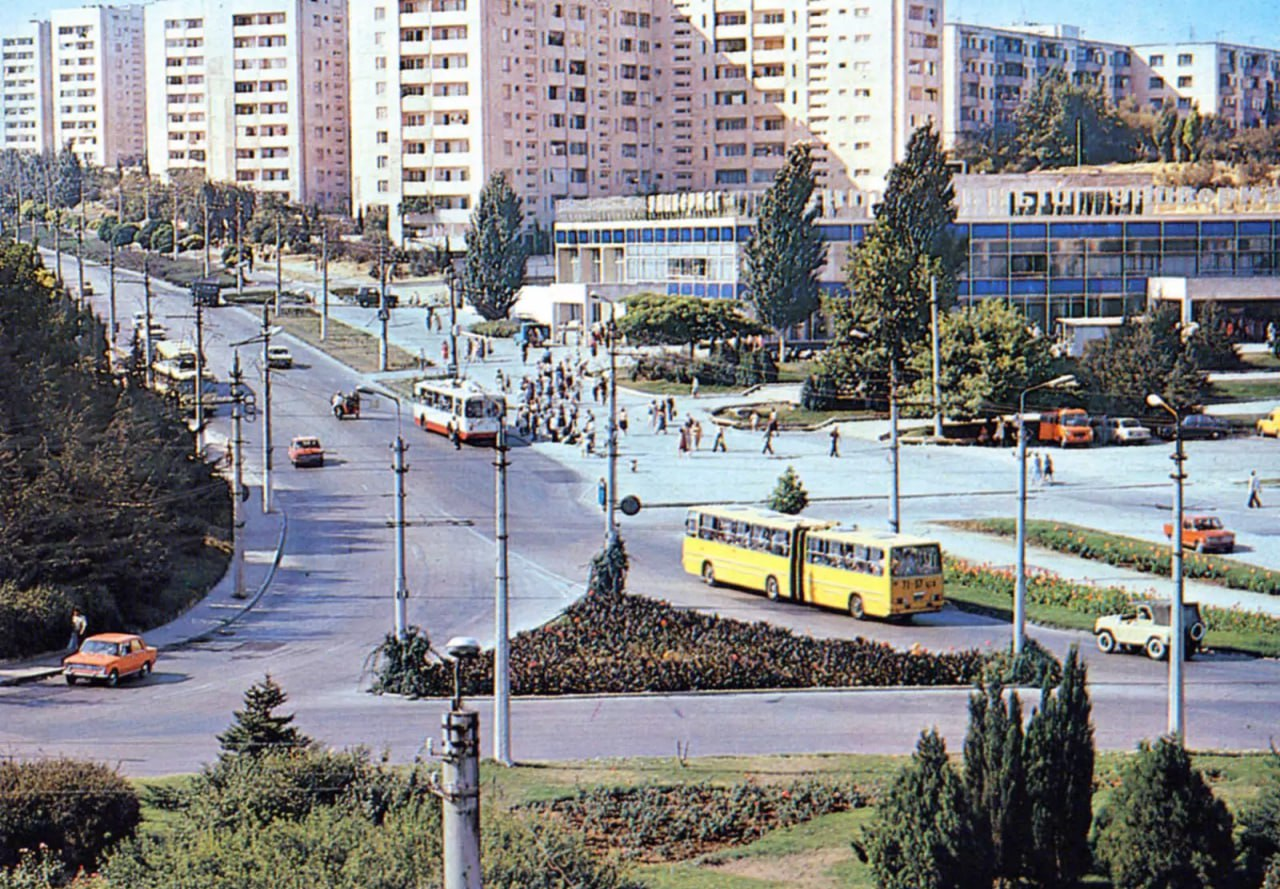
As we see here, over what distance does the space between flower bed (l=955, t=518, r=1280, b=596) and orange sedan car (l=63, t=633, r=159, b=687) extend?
2503 cm

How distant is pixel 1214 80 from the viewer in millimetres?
161125

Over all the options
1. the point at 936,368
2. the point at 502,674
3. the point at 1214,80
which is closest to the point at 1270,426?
the point at 936,368

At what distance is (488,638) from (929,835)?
20.6 metres

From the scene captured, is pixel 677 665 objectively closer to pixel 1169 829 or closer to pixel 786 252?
pixel 1169 829

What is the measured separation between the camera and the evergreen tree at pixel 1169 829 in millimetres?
21188

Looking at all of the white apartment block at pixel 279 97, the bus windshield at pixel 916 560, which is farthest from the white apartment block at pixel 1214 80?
the bus windshield at pixel 916 560

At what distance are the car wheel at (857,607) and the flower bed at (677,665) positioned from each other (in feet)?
12.7

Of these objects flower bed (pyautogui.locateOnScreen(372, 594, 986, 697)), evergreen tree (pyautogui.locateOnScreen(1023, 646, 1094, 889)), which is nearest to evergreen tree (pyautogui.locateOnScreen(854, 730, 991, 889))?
evergreen tree (pyautogui.locateOnScreen(1023, 646, 1094, 889))

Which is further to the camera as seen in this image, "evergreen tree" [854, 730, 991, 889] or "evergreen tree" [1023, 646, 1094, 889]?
"evergreen tree" [1023, 646, 1094, 889]

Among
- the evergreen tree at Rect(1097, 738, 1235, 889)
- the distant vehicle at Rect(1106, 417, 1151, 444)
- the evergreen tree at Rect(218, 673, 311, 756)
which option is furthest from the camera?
the distant vehicle at Rect(1106, 417, 1151, 444)

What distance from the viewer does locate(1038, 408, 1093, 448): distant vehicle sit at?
6875 cm

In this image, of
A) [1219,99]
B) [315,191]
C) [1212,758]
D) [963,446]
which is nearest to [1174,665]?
[1212,758]

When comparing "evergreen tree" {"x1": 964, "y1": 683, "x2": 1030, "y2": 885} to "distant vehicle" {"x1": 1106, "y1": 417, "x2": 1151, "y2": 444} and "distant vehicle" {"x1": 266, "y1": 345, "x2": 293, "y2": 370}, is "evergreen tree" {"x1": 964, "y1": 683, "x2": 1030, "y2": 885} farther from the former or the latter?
"distant vehicle" {"x1": 266, "y1": 345, "x2": 293, "y2": 370}

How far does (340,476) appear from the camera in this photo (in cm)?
6525
